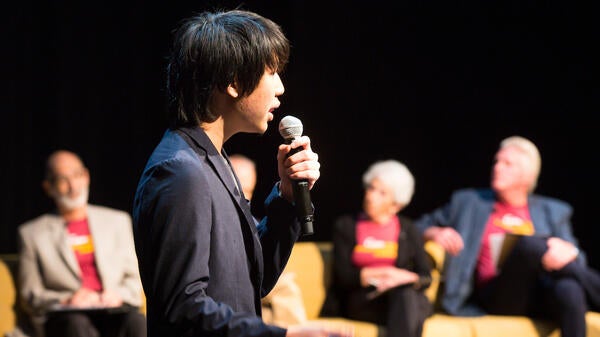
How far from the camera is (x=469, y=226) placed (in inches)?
190

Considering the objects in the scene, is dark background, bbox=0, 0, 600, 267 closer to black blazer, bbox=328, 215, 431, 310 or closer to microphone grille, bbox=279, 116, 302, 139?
black blazer, bbox=328, 215, 431, 310

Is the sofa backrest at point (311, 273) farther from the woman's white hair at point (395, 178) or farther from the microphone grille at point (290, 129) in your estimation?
the microphone grille at point (290, 129)

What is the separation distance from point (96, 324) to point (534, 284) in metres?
Result: 2.31

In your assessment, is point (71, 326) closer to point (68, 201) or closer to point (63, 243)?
point (63, 243)

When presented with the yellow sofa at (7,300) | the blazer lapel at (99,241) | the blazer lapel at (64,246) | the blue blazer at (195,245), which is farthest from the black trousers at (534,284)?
the blue blazer at (195,245)

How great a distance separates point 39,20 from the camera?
4.57m

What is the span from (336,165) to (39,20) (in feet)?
6.46

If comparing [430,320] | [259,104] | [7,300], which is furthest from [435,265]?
[259,104]

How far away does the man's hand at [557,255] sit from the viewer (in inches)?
175

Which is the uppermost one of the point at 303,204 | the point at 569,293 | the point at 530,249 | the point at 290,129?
the point at 290,129

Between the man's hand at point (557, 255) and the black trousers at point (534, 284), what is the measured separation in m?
0.03

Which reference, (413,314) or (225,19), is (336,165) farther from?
(225,19)

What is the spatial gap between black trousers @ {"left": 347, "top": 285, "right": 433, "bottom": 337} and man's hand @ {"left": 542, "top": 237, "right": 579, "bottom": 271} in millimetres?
672

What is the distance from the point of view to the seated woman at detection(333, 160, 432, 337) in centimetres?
438
